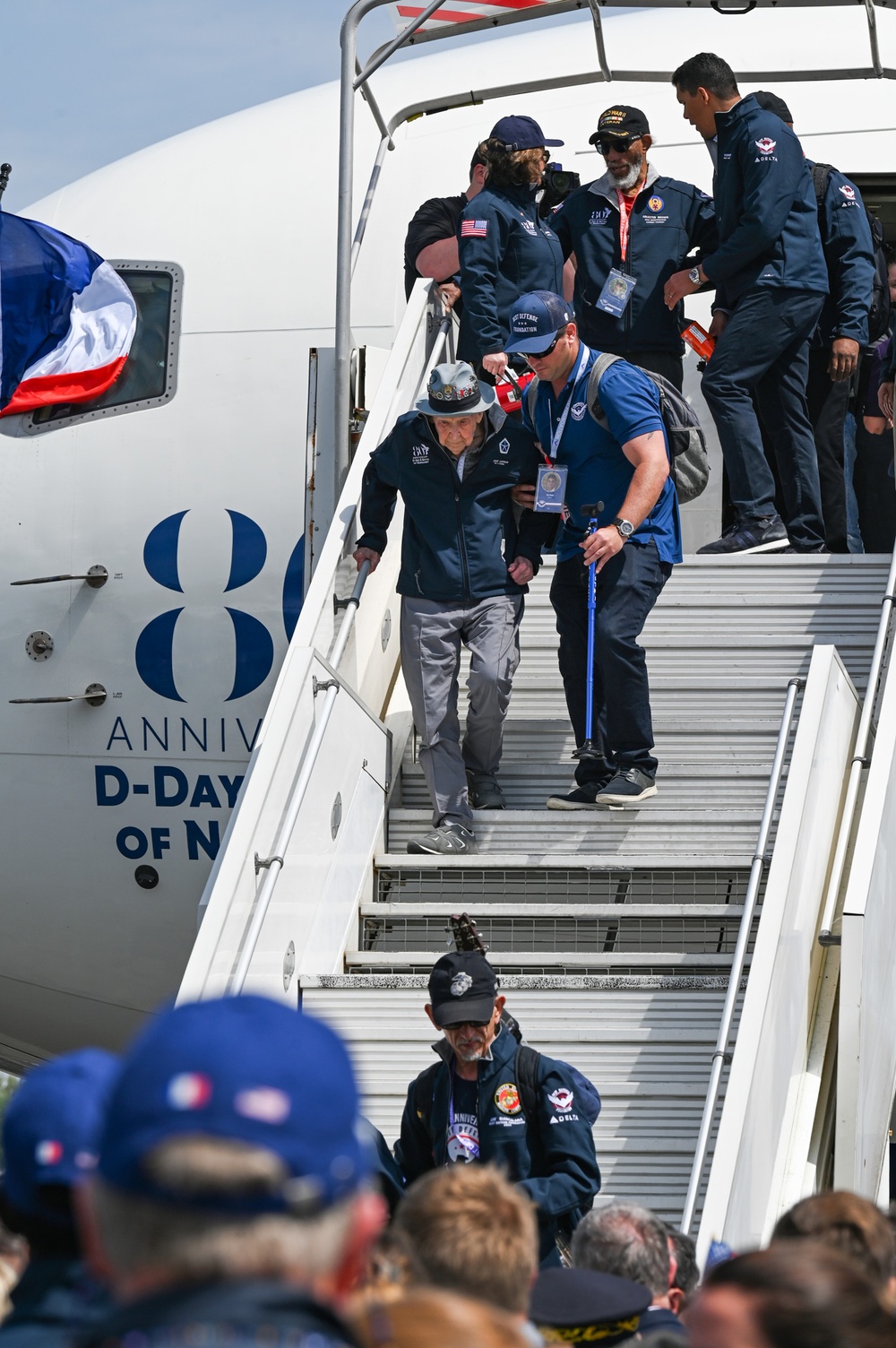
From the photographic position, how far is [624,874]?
20.6ft

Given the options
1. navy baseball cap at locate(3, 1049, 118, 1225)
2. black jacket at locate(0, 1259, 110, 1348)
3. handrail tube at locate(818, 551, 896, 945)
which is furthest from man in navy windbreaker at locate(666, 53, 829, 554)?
black jacket at locate(0, 1259, 110, 1348)

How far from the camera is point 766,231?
23.5 ft

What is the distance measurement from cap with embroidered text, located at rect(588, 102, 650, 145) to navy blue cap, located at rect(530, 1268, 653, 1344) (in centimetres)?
569

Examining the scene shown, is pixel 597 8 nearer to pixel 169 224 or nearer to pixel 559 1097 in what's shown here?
pixel 169 224

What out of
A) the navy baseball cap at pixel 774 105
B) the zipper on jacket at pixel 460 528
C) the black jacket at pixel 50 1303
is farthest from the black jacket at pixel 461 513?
the black jacket at pixel 50 1303

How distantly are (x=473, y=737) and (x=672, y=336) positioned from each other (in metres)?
2.15

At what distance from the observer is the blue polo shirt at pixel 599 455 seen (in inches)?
253

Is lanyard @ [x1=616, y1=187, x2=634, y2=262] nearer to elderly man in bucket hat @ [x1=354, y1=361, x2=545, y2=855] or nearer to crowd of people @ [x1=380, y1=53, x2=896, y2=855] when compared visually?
crowd of people @ [x1=380, y1=53, x2=896, y2=855]

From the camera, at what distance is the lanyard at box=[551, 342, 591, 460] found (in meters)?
6.50

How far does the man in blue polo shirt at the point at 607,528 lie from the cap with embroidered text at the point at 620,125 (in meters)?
1.14

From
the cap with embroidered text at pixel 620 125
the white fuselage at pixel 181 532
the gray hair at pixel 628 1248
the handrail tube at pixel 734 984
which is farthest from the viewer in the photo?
the white fuselage at pixel 181 532

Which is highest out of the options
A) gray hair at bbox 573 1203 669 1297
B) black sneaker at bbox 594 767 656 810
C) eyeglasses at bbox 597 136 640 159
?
eyeglasses at bbox 597 136 640 159

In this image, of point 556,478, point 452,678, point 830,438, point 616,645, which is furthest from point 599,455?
point 830,438

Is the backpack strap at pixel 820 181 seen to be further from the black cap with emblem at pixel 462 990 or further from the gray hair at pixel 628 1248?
the gray hair at pixel 628 1248
